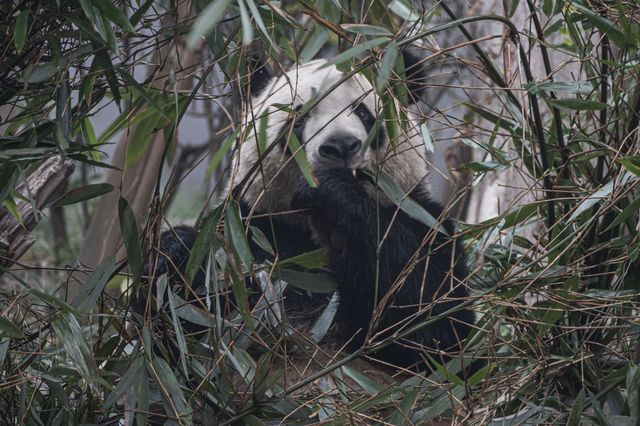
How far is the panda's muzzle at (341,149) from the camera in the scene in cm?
265

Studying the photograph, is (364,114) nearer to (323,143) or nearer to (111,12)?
(323,143)

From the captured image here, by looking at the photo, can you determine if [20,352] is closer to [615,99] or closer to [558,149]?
[558,149]

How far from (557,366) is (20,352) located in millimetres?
1129

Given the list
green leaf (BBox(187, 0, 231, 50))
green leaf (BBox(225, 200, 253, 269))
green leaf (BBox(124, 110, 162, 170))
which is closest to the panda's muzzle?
green leaf (BBox(124, 110, 162, 170))

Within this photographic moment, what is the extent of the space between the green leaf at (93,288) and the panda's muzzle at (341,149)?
106cm

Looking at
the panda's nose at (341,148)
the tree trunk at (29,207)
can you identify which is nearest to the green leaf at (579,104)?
the panda's nose at (341,148)

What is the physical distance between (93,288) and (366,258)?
937 millimetres

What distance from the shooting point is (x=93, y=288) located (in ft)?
5.57

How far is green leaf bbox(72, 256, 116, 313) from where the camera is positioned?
166cm

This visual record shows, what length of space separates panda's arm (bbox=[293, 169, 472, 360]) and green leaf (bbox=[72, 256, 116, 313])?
80 centimetres

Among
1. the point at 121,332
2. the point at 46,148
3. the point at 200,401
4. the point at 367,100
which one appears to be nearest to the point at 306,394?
the point at 200,401

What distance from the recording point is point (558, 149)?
201 centimetres

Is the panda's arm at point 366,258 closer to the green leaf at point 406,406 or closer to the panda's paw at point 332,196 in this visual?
→ the panda's paw at point 332,196

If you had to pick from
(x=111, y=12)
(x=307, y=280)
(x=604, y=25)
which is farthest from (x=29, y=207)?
(x=604, y=25)
